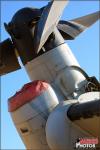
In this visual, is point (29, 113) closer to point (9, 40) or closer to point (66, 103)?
point (66, 103)

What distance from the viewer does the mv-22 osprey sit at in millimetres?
12711

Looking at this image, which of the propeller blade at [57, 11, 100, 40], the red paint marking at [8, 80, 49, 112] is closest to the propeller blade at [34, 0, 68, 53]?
the red paint marking at [8, 80, 49, 112]

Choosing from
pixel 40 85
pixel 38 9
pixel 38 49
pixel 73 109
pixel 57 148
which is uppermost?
pixel 38 9

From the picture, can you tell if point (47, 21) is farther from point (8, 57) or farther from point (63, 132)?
point (63, 132)

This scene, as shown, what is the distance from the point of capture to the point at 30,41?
1522 centimetres

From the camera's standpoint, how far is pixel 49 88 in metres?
14.1

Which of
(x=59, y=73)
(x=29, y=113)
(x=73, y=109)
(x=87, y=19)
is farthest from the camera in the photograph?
(x=87, y=19)

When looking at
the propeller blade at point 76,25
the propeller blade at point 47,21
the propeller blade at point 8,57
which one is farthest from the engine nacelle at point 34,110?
the propeller blade at point 76,25

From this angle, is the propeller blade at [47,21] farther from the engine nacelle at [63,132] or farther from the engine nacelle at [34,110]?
the engine nacelle at [63,132]

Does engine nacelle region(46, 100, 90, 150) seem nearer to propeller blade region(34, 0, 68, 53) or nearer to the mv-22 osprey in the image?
the mv-22 osprey

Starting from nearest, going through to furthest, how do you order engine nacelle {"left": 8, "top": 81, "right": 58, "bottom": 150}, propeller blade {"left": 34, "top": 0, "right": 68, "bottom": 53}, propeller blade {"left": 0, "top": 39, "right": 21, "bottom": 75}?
engine nacelle {"left": 8, "top": 81, "right": 58, "bottom": 150} < propeller blade {"left": 34, "top": 0, "right": 68, "bottom": 53} < propeller blade {"left": 0, "top": 39, "right": 21, "bottom": 75}

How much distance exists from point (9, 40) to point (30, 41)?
1.54 m

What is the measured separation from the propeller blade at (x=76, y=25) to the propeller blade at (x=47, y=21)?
1.55 meters

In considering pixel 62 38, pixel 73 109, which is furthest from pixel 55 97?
pixel 62 38
